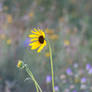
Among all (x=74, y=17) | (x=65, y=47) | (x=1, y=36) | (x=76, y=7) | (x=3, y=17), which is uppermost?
(x=76, y=7)

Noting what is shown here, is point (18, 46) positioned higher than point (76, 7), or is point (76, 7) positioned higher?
point (76, 7)

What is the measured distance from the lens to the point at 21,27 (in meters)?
3.66

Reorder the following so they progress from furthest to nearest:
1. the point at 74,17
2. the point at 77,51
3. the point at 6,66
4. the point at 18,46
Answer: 1. the point at 74,17
2. the point at 77,51
3. the point at 18,46
4. the point at 6,66

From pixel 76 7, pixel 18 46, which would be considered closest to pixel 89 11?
pixel 76 7

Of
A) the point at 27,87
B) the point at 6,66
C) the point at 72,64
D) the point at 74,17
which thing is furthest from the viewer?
the point at 74,17

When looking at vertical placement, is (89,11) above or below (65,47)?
above

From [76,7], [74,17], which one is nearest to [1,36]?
[74,17]

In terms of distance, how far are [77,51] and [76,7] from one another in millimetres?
2493

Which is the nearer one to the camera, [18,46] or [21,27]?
[18,46]

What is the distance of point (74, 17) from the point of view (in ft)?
17.1

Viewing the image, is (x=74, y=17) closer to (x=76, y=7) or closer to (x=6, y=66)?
(x=76, y=7)

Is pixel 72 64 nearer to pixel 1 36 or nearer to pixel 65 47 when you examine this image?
pixel 65 47

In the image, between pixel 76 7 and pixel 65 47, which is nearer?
pixel 65 47

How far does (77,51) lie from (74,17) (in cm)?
209
